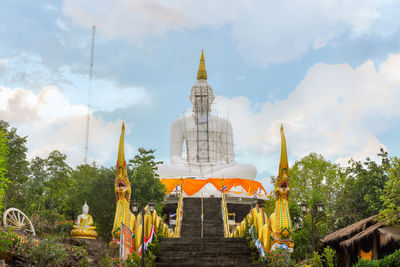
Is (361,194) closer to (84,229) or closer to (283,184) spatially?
(283,184)

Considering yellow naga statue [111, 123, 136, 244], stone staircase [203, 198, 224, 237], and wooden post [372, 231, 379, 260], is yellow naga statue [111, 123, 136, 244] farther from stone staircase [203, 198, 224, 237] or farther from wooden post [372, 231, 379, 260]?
wooden post [372, 231, 379, 260]

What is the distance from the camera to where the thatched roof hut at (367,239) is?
13.2m

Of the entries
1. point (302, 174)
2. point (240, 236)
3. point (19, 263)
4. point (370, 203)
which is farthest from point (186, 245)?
point (302, 174)

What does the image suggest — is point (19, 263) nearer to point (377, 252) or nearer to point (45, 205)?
point (377, 252)

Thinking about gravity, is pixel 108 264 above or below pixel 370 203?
below

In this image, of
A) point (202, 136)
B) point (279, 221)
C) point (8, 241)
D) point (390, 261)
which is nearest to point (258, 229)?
point (279, 221)

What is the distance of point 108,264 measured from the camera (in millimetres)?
10750

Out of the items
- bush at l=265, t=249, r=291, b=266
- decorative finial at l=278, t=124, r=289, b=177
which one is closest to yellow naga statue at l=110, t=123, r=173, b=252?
bush at l=265, t=249, r=291, b=266

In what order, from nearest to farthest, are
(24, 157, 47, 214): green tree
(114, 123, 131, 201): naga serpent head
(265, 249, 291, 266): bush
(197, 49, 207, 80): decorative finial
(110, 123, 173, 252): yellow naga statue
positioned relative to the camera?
1. (265, 249, 291, 266): bush
2. (110, 123, 173, 252): yellow naga statue
3. (114, 123, 131, 201): naga serpent head
4. (24, 157, 47, 214): green tree
5. (197, 49, 207, 80): decorative finial

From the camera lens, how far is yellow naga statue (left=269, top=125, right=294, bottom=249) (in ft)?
41.0

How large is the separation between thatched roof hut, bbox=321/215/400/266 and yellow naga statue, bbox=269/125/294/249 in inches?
111

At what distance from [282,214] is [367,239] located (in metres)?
3.55

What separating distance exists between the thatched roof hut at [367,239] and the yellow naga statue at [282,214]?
9.28ft

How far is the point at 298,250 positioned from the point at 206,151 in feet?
53.2
